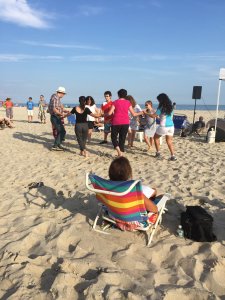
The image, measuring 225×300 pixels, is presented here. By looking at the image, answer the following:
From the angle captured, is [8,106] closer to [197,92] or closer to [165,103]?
[197,92]

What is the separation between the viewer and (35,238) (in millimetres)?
3482

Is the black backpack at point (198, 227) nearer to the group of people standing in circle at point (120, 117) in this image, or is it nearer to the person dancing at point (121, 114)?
the group of people standing in circle at point (120, 117)

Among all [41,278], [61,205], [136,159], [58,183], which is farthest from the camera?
[136,159]

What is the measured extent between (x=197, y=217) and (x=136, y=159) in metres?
4.51

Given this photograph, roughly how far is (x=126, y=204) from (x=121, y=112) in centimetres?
431

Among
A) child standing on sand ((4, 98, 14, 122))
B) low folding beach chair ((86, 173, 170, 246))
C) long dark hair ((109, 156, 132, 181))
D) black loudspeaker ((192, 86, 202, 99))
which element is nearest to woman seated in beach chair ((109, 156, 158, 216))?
long dark hair ((109, 156, 132, 181))

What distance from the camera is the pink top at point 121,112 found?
726cm

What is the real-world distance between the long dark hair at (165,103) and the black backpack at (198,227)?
395cm

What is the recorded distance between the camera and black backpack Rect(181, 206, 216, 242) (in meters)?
3.36

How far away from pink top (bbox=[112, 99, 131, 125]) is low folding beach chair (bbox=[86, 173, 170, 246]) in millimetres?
3904

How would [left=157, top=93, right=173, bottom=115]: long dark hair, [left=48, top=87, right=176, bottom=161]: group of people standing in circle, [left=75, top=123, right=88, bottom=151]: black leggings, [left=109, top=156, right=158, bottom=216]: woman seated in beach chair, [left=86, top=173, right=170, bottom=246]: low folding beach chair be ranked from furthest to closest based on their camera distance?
[left=75, top=123, right=88, bottom=151]: black leggings < [left=48, top=87, right=176, bottom=161]: group of people standing in circle < [left=157, top=93, right=173, bottom=115]: long dark hair < [left=109, top=156, right=158, bottom=216]: woman seated in beach chair < [left=86, top=173, right=170, bottom=246]: low folding beach chair

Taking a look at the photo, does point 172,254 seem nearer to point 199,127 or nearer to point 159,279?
point 159,279

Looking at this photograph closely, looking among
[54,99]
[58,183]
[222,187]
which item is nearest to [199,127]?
[54,99]

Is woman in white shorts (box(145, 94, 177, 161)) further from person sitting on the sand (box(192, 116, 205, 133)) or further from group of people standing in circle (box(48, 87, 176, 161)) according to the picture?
person sitting on the sand (box(192, 116, 205, 133))
